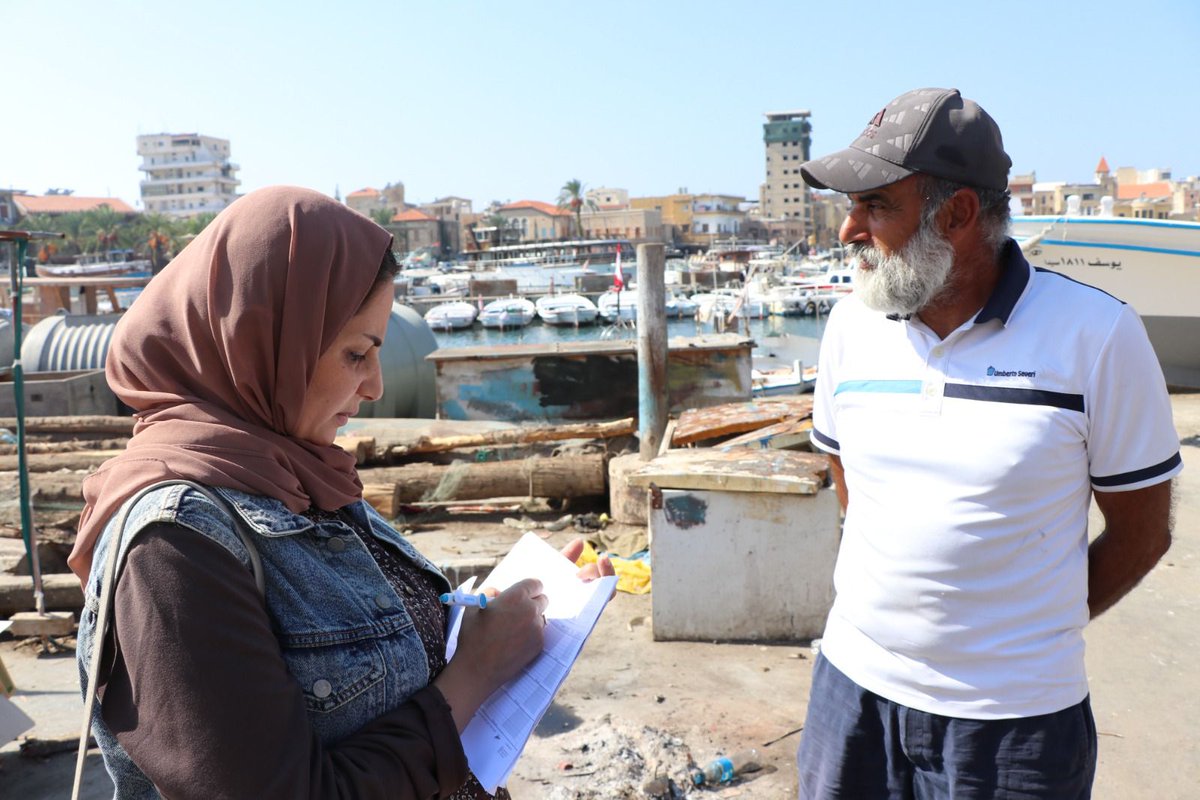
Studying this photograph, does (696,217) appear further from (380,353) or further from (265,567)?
(265,567)

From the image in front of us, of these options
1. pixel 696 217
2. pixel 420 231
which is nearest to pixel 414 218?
pixel 420 231

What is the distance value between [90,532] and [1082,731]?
2019mm

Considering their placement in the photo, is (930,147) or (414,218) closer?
(930,147)

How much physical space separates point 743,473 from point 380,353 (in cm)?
909

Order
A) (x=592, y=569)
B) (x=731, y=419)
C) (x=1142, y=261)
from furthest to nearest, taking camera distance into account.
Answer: (x=1142, y=261) < (x=731, y=419) < (x=592, y=569)

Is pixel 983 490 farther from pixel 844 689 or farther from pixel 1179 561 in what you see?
pixel 1179 561

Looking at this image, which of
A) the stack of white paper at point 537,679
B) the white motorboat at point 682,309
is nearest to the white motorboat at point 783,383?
the stack of white paper at point 537,679

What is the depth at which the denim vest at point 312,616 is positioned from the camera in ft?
3.83

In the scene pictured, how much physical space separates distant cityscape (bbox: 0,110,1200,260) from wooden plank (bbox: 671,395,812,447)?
92.6 meters

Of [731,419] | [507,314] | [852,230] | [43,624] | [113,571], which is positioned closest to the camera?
[113,571]

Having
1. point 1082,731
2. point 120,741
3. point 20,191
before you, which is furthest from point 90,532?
point 20,191

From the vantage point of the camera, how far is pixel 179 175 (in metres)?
121

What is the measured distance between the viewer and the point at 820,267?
74.0 meters

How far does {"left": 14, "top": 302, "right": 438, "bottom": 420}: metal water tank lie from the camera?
12984mm
